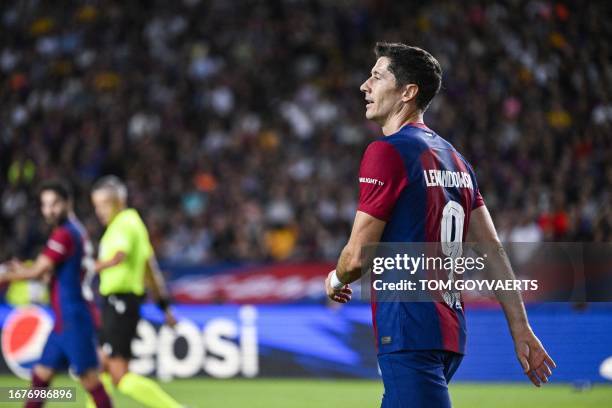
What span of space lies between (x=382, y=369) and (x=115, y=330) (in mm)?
5046

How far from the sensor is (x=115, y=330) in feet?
28.6

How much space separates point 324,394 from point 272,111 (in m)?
8.24

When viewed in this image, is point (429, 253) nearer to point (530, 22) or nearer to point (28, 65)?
point (530, 22)

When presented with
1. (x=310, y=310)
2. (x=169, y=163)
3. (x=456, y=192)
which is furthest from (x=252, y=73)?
(x=456, y=192)

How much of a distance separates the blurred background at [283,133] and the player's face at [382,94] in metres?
7.57

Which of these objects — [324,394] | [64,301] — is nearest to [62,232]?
[64,301]

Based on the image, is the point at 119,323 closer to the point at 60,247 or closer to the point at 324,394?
the point at 60,247

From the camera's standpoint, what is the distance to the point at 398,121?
14.0 ft

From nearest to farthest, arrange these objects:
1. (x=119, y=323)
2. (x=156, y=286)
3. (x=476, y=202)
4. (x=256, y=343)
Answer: (x=476, y=202) → (x=119, y=323) → (x=156, y=286) → (x=256, y=343)

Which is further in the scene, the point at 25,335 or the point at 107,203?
the point at 25,335

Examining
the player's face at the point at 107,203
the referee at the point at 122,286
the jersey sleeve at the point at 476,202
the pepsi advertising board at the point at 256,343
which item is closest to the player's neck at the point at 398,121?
the jersey sleeve at the point at 476,202

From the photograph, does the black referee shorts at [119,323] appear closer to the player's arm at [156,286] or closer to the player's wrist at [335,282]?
the player's arm at [156,286]

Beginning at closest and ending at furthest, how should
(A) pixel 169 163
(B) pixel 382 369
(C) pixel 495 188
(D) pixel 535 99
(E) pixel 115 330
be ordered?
(B) pixel 382 369 → (E) pixel 115 330 → (C) pixel 495 188 → (D) pixel 535 99 → (A) pixel 169 163

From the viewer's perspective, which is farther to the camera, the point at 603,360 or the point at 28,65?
the point at 28,65
